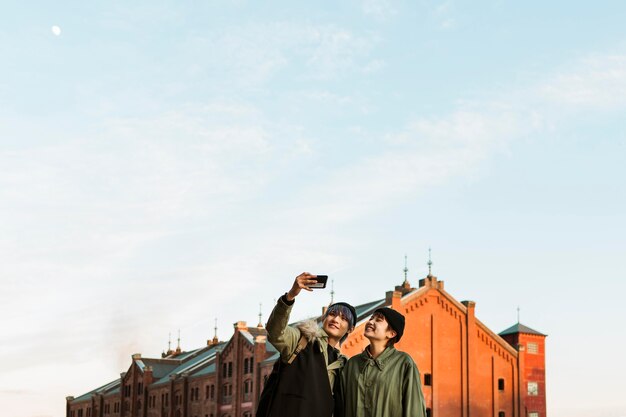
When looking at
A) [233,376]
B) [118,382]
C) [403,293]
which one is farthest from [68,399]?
[403,293]

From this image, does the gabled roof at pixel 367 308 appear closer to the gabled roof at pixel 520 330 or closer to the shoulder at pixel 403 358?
the gabled roof at pixel 520 330

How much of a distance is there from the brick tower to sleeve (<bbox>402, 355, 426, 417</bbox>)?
5588 centimetres

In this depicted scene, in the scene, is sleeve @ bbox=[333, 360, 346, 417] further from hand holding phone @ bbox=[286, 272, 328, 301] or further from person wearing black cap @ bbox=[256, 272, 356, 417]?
hand holding phone @ bbox=[286, 272, 328, 301]

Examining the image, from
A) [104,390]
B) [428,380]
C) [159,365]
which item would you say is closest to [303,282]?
[428,380]

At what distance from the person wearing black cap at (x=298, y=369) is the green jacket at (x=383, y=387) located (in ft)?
0.48

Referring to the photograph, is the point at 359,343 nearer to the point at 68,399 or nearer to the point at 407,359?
the point at 407,359

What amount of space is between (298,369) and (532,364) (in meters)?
59.0

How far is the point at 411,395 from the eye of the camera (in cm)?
691

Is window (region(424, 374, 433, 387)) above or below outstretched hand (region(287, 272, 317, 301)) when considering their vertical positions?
below

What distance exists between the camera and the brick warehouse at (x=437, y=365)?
5169cm

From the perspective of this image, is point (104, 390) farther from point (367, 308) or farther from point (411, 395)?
point (411, 395)

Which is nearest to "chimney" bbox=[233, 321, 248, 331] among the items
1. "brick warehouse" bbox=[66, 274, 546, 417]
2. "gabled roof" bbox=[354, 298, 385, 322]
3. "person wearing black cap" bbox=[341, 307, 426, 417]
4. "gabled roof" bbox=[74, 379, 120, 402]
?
"brick warehouse" bbox=[66, 274, 546, 417]

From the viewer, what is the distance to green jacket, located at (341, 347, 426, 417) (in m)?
6.93

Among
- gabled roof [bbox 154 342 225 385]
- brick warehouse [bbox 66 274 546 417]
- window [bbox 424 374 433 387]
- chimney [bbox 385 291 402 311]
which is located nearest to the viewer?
chimney [bbox 385 291 402 311]
